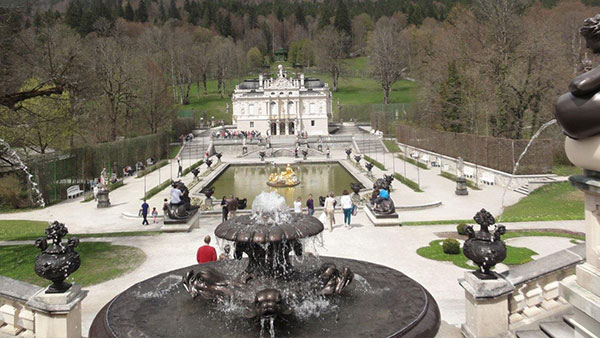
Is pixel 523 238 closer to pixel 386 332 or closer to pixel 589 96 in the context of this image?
pixel 386 332

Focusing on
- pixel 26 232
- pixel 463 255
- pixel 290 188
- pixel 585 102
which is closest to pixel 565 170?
pixel 290 188

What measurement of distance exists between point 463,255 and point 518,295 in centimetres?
666

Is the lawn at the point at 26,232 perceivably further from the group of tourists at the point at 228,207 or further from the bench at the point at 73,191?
the bench at the point at 73,191

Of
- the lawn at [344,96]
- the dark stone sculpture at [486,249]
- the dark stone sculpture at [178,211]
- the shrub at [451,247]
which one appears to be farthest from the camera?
the lawn at [344,96]

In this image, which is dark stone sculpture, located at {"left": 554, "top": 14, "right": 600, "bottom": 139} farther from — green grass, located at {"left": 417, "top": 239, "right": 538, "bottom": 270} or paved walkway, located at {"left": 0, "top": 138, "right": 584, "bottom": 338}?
green grass, located at {"left": 417, "top": 239, "right": 538, "bottom": 270}

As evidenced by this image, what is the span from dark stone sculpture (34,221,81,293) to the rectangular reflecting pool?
1898 cm

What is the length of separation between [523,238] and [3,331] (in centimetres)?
1482

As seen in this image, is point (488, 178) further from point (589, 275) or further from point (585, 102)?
point (585, 102)

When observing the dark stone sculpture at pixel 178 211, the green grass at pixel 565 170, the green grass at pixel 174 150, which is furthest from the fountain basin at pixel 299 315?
the green grass at pixel 174 150

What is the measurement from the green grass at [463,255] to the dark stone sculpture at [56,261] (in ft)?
31.8

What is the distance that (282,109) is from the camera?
78.9 metres

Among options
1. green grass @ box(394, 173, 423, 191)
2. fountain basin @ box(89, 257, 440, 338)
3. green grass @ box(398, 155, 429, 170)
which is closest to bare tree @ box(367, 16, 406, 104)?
green grass @ box(398, 155, 429, 170)

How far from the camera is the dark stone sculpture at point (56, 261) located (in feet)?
22.5

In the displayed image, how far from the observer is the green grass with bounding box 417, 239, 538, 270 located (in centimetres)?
1242
